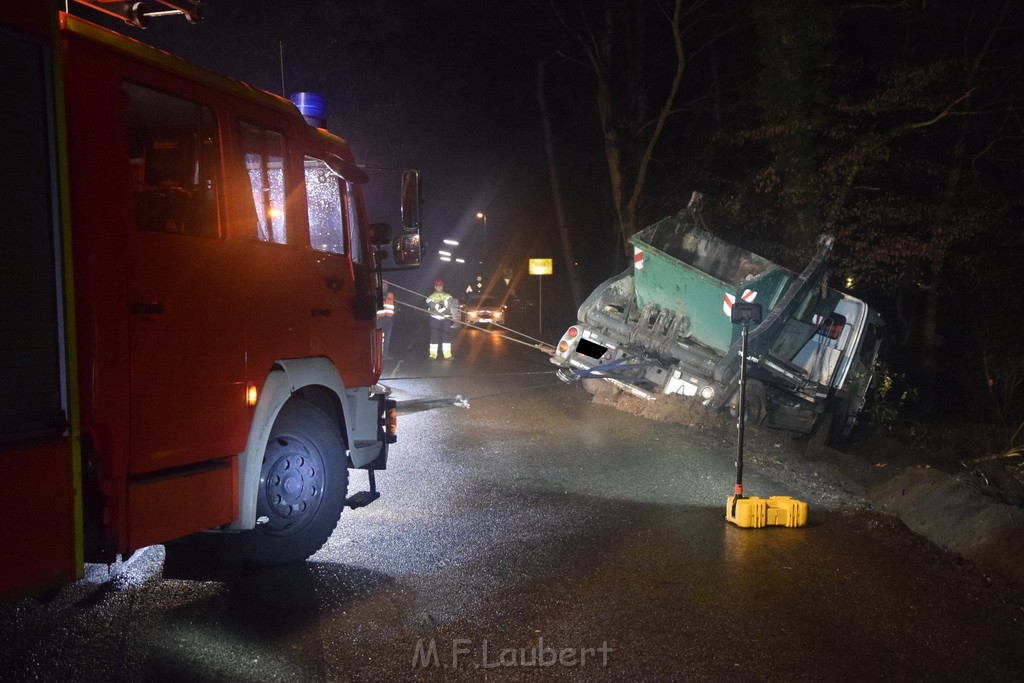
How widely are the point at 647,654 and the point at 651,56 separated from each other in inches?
787

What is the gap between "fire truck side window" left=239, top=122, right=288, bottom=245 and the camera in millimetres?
4594

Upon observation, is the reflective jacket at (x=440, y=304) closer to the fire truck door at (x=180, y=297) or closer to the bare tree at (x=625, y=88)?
the bare tree at (x=625, y=88)

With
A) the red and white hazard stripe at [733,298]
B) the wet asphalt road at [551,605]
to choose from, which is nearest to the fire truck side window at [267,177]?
the wet asphalt road at [551,605]

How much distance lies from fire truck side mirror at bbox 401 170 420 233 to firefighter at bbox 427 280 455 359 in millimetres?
10981

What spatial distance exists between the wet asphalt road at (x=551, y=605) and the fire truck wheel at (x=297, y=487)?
195 millimetres

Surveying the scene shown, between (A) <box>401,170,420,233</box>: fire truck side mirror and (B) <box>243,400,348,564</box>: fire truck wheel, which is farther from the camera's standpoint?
(A) <box>401,170,420,233</box>: fire truck side mirror

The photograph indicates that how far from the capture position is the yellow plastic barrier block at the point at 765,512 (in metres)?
6.29

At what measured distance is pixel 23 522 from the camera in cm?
309

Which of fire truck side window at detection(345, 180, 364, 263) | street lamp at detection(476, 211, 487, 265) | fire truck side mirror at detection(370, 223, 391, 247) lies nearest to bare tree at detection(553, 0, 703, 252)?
fire truck side mirror at detection(370, 223, 391, 247)

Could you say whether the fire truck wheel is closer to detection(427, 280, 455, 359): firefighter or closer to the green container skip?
the green container skip

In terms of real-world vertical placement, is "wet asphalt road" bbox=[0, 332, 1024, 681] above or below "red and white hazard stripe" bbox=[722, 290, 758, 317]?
below

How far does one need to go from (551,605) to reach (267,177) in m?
3.02

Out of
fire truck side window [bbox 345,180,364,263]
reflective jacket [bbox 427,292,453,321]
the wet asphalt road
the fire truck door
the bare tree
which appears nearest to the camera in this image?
the fire truck door

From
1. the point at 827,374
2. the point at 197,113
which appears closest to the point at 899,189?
the point at 827,374
